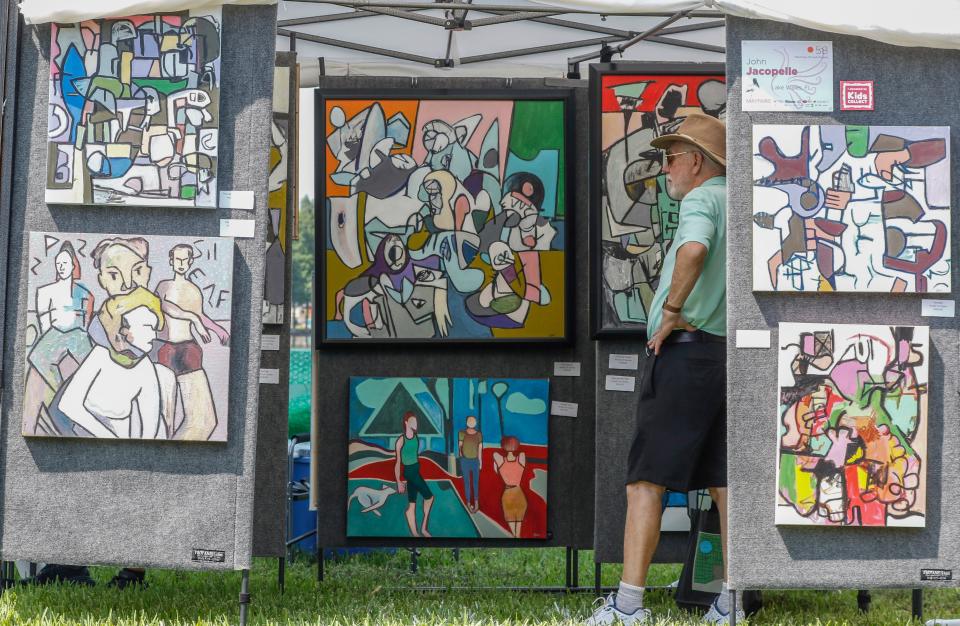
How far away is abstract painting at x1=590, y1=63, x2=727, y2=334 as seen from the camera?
491cm

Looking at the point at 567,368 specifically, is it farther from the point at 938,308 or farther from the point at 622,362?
the point at 938,308

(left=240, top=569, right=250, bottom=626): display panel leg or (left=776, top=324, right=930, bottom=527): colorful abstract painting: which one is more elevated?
(left=776, top=324, right=930, bottom=527): colorful abstract painting

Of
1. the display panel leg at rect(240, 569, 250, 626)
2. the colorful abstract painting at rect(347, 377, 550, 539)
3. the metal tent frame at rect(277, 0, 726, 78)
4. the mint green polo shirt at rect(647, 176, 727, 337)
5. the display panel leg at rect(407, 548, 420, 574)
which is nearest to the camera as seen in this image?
the display panel leg at rect(240, 569, 250, 626)

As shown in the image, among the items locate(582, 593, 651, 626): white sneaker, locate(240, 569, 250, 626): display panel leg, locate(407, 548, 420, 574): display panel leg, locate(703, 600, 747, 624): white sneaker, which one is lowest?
locate(407, 548, 420, 574): display panel leg

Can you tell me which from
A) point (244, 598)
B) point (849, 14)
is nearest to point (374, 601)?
point (244, 598)

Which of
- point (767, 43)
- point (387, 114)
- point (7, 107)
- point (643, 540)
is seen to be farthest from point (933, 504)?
point (7, 107)

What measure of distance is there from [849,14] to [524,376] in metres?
2.22

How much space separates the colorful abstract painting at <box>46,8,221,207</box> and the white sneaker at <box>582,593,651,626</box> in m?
1.99

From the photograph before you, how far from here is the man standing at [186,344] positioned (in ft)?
12.0

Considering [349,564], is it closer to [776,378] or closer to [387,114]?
[387,114]

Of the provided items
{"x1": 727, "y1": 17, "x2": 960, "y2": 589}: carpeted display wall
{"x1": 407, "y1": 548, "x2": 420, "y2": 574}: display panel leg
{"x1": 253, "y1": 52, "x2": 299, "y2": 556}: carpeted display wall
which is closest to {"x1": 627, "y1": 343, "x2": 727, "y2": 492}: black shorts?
{"x1": 727, "y1": 17, "x2": 960, "y2": 589}: carpeted display wall

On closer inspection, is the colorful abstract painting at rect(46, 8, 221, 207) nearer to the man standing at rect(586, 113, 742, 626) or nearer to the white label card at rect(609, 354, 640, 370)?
the man standing at rect(586, 113, 742, 626)

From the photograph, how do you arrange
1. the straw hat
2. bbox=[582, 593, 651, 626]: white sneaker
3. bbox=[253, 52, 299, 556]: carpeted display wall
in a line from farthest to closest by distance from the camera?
bbox=[253, 52, 299, 556]: carpeted display wall, the straw hat, bbox=[582, 593, 651, 626]: white sneaker

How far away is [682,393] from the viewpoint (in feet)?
13.1
